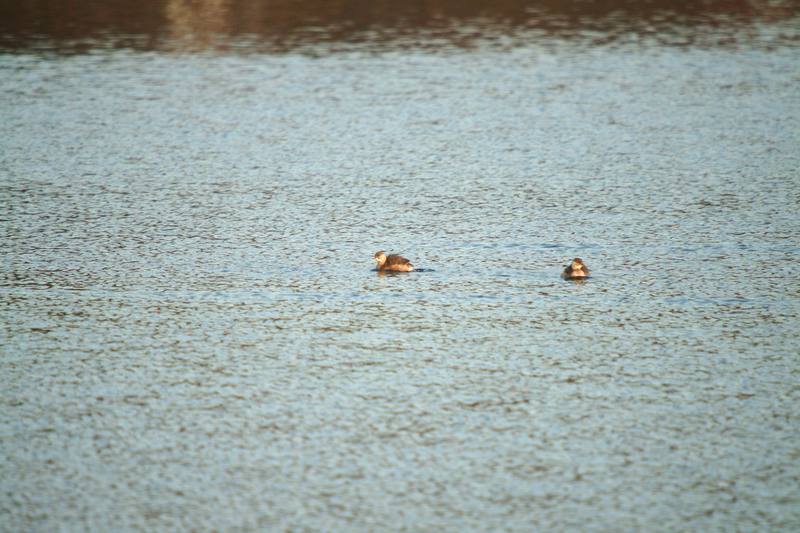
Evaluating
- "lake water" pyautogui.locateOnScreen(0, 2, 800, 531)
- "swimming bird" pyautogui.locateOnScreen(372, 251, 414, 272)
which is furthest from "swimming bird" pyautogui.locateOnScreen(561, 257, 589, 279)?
"swimming bird" pyautogui.locateOnScreen(372, 251, 414, 272)

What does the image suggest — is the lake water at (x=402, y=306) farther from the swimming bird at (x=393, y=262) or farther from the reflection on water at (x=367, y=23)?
the reflection on water at (x=367, y=23)

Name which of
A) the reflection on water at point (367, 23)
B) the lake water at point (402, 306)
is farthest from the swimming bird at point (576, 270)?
the reflection on water at point (367, 23)

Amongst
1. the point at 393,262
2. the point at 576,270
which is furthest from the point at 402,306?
the point at 576,270

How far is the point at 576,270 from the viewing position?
1480 centimetres

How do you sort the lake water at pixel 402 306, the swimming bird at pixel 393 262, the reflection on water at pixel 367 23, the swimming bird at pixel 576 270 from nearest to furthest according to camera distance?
the lake water at pixel 402 306
the swimming bird at pixel 576 270
the swimming bird at pixel 393 262
the reflection on water at pixel 367 23

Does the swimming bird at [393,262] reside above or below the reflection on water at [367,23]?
above

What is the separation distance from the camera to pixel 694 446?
10.5 meters

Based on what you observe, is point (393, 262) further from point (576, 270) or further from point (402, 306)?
point (576, 270)

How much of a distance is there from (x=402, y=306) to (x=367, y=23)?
2316 centimetres

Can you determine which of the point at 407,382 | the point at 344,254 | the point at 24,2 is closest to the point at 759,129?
the point at 344,254

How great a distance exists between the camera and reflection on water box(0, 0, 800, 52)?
33.4m

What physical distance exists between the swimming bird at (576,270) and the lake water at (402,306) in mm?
149

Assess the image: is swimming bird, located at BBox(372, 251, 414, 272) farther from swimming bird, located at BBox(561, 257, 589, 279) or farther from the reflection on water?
the reflection on water

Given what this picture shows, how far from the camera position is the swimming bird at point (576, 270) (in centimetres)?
1473
